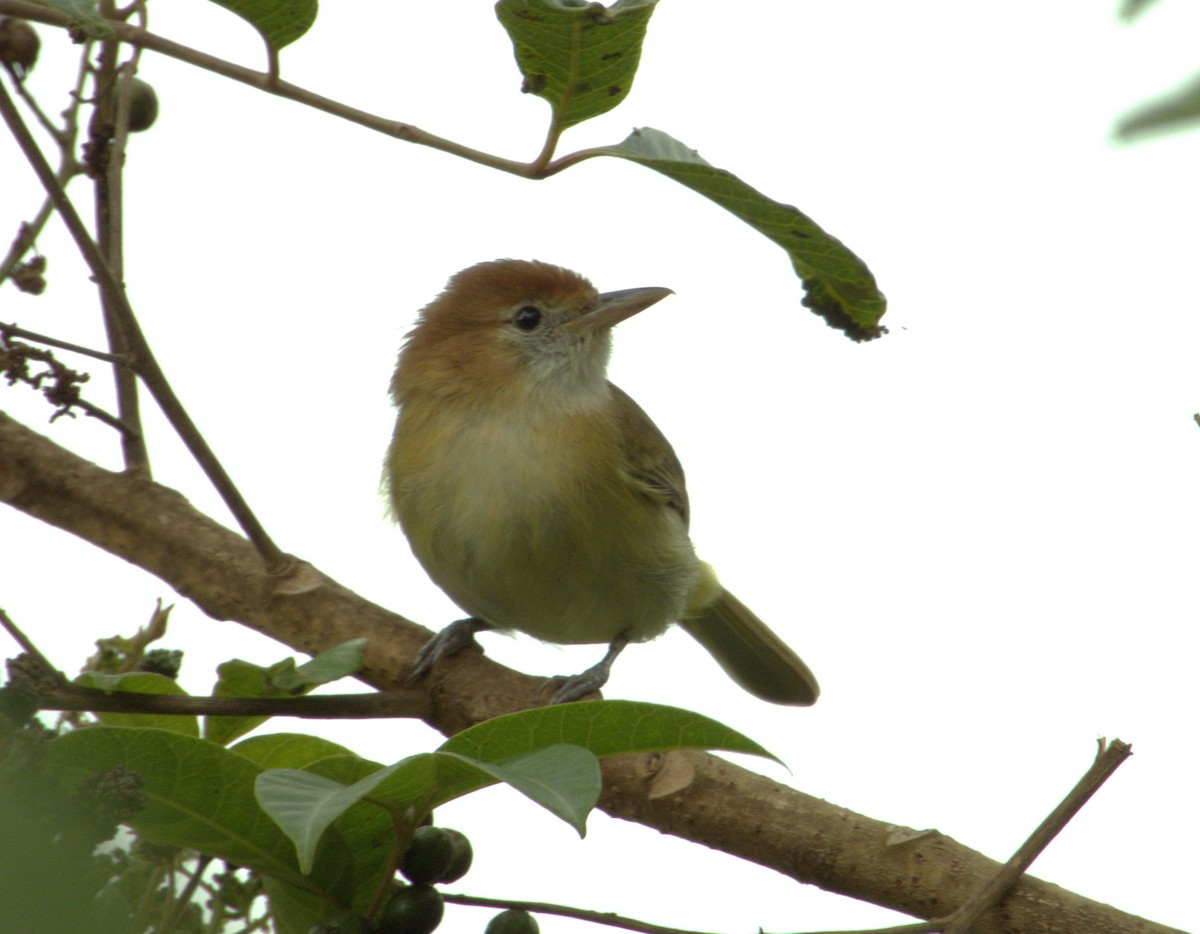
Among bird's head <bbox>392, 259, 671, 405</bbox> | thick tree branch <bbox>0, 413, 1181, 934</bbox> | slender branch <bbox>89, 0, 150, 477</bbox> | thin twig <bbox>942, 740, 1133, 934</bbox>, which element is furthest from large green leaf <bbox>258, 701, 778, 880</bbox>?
bird's head <bbox>392, 259, 671, 405</bbox>

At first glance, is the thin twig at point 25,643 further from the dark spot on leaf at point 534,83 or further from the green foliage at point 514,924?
the dark spot on leaf at point 534,83

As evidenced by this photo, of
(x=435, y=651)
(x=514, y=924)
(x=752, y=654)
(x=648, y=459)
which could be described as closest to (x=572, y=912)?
Result: (x=514, y=924)

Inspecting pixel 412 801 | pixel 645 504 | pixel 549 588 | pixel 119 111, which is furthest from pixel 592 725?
pixel 645 504

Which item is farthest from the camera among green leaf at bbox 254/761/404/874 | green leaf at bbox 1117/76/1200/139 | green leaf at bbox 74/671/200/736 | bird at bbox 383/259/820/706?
bird at bbox 383/259/820/706

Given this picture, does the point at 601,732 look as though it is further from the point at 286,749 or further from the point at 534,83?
the point at 534,83

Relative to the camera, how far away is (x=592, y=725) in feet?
5.98

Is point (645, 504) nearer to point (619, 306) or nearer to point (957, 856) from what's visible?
point (619, 306)

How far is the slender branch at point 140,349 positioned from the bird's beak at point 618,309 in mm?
2216

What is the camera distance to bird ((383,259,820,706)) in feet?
14.0

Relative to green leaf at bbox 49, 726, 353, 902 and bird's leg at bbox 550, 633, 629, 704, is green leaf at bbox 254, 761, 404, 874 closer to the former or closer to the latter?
green leaf at bbox 49, 726, 353, 902

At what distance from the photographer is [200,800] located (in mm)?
1812

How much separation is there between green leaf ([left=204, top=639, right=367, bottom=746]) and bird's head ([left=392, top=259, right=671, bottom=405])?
7.95 ft

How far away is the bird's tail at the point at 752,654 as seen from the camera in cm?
594

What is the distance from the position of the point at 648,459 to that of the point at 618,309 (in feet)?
1.95
